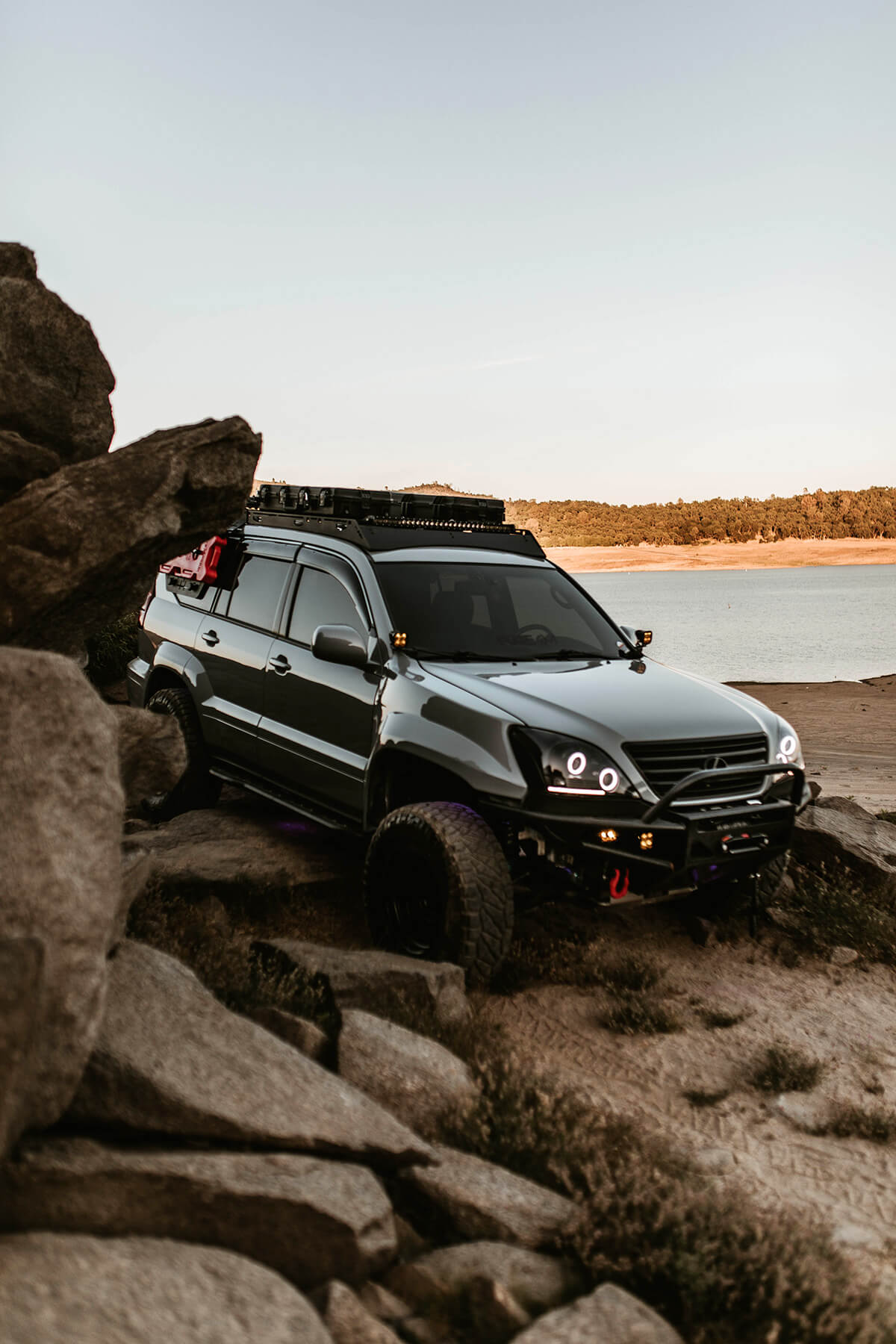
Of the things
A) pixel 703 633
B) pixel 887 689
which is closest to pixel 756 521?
pixel 703 633

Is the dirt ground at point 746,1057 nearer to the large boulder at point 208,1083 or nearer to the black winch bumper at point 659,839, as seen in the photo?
the black winch bumper at point 659,839

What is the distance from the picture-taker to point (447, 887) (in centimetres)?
534

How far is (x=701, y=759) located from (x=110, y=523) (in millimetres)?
3014

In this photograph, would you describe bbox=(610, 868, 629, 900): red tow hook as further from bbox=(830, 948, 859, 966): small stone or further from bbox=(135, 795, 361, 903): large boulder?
bbox=(135, 795, 361, 903): large boulder

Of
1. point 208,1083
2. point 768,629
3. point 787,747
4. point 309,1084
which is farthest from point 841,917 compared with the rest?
point 768,629

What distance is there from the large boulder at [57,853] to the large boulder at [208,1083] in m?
0.18

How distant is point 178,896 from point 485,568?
268 centimetres

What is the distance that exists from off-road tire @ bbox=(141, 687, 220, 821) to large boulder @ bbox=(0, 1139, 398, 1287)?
15.9 ft

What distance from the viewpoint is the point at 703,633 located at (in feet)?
190

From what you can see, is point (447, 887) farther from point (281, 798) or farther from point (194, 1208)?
point (194, 1208)

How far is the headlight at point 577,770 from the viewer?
530 cm

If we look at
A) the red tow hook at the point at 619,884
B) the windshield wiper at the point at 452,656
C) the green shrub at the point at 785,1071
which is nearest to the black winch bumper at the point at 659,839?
the red tow hook at the point at 619,884

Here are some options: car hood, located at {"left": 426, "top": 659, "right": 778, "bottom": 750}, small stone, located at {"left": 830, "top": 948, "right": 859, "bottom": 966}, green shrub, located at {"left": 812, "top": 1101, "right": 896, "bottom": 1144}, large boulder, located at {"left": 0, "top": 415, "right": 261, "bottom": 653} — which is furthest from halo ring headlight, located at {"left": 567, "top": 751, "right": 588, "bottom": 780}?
small stone, located at {"left": 830, "top": 948, "right": 859, "bottom": 966}

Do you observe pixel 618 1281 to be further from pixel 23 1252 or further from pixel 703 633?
pixel 703 633
